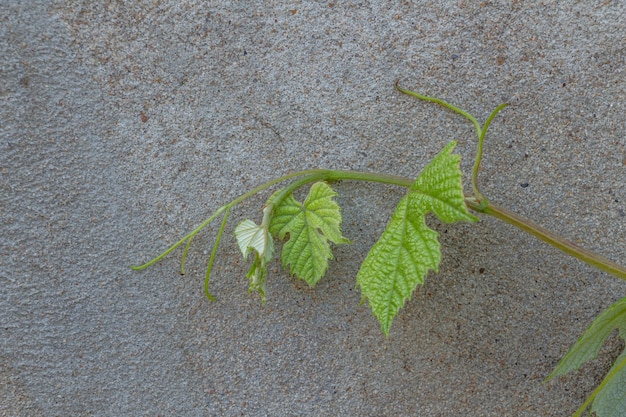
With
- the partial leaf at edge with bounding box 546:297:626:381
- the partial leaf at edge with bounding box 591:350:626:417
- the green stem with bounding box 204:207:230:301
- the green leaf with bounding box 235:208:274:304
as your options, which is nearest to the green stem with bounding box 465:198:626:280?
the partial leaf at edge with bounding box 546:297:626:381

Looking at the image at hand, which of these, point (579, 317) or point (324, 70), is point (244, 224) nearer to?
point (324, 70)

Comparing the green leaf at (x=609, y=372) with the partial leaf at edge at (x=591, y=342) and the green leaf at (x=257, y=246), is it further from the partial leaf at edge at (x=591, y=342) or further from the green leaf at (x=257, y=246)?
the green leaf at (x=257, y=246)

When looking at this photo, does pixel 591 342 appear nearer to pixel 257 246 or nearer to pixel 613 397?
pixel 613 397

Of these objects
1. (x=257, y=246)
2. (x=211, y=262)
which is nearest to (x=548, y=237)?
(x=257, y=246)

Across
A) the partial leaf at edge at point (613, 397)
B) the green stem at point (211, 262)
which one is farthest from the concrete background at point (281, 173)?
the partial leaf at edge at point (613, 397)

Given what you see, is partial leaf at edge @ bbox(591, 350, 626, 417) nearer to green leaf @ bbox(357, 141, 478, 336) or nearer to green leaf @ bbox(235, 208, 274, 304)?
green leaf @ bbox(357, 141, 478, 336)

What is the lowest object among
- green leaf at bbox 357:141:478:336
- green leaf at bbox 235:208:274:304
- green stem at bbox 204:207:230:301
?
green stem at bbox 204:207:230:301
